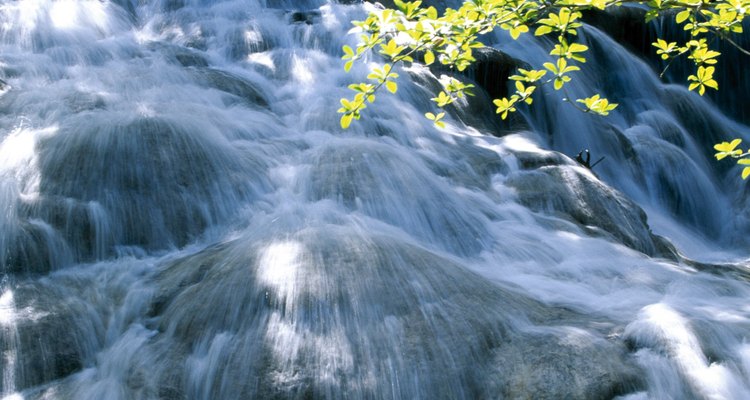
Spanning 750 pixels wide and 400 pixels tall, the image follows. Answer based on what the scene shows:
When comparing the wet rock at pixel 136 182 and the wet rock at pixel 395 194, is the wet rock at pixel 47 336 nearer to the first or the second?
the wet rock at pixel 136 182

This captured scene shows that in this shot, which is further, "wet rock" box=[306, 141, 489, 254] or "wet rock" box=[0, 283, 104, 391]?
"wet rock" box=[306, 141, 489, 254]

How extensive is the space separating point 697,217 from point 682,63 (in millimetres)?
5639

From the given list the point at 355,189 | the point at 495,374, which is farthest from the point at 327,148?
the point at 495,374

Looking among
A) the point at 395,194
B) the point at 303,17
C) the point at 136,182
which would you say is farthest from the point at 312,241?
the point at 303,17

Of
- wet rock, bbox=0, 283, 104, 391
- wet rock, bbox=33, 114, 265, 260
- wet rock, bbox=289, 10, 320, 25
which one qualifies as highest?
wet rock, bbox=289, 10, 320, 25

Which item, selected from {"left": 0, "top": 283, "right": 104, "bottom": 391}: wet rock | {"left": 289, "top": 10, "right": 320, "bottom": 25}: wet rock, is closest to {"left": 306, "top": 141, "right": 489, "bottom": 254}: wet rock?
{"left": 0, "top": 283, "right": 104, "bottom": 391}: wet rock

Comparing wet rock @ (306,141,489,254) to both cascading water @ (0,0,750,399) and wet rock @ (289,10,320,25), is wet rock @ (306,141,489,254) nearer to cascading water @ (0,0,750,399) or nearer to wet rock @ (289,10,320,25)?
cascading water @ (0,0,750,399)

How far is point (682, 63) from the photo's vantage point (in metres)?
14.4

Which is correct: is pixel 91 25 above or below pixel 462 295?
above

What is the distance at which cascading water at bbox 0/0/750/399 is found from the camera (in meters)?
4.00

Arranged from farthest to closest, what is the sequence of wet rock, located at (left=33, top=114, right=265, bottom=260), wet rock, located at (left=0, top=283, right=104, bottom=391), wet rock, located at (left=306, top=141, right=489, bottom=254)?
wet rock, located at (left=306, top=141, right=489, bottom=254), wet rock, located at (left=33, top=114, right=265, bottom=260), wet rock, located at (left=0, top=283, right=104, bottom=391)

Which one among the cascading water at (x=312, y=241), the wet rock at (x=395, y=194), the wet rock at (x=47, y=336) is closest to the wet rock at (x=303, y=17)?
the cascading water at (x=312, y=241)

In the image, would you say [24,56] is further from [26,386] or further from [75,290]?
[26,386]

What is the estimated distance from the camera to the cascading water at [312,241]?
4.00 meters
